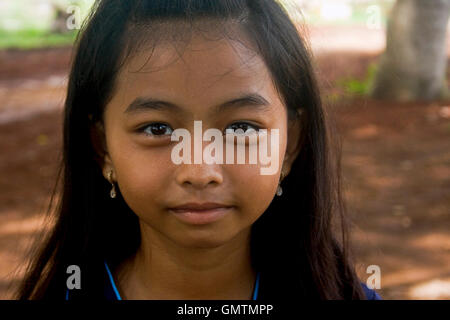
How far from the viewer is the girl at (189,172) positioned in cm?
148

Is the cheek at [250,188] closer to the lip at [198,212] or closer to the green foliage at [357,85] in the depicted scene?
the lip at [198,212]

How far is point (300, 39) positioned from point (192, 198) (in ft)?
2.01

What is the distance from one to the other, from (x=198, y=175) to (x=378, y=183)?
358 cm

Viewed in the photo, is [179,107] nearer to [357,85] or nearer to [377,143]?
[377,143]

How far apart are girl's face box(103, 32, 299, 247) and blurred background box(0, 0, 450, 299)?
18.8 inches

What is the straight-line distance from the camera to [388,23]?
7184mm

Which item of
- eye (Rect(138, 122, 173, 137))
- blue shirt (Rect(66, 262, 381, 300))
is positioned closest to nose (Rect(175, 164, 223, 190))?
eye (Rect(138, 122, 173, 137))

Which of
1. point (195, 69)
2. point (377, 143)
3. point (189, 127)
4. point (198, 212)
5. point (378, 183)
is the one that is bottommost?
point (198, 212)

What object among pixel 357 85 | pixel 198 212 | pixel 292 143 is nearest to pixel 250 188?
pixel 198 212

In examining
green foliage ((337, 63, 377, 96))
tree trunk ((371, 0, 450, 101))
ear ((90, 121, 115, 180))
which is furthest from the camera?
green foliage ((337, 63, 377, 96))

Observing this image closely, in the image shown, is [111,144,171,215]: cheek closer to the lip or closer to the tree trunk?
the lip

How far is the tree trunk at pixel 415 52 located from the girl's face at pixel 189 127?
5.86 metres

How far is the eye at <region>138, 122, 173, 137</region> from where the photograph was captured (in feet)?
4.95

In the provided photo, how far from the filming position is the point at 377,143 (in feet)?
18.8
